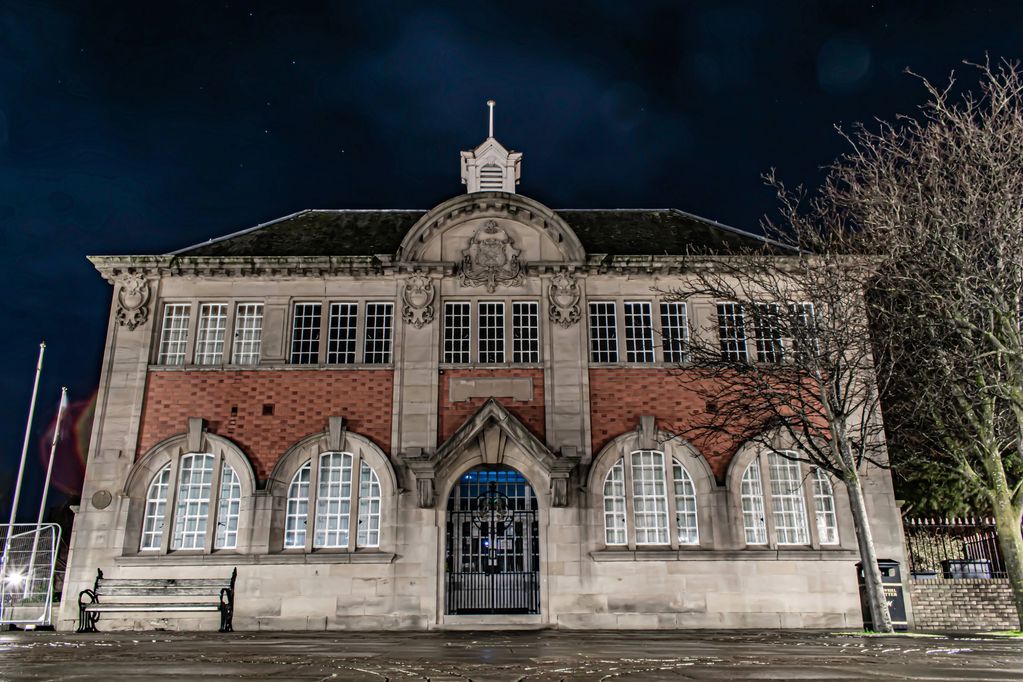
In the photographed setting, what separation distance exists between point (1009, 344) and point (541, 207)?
12.4 meters

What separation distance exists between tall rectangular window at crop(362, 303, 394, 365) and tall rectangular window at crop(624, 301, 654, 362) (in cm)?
687

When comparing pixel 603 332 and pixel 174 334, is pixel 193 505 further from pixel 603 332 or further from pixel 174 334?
pixel 603 332

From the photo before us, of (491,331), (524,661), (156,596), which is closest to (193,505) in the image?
(156,596)

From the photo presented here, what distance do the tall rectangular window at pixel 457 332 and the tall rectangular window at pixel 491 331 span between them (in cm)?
40

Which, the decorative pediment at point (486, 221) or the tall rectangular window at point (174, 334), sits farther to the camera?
the decorative pediment at point (486, 221)

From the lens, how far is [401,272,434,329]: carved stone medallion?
2153 centimetres

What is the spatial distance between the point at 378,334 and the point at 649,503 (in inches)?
352

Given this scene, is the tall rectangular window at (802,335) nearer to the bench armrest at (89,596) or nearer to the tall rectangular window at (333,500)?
the tall rectangular window at (333,500)

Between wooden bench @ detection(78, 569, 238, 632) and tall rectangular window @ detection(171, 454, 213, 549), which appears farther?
tall rectangular window @ detection(171, 454, 213, 549)

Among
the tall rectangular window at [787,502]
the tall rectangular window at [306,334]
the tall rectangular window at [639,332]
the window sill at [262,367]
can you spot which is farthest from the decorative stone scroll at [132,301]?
the tall rectangular window at [787,502]

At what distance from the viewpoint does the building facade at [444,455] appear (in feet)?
63.6

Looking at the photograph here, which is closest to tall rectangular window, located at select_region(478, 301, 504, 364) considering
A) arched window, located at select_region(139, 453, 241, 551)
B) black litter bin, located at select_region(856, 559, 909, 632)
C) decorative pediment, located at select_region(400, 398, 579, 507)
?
decorative pediment, located at select_region(400, 398, 579, 507)

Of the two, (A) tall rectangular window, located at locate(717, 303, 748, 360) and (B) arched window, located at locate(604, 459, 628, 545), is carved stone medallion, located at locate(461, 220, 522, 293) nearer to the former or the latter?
(A) tall rectangular window, located at locate(717, 303, 748, 360)

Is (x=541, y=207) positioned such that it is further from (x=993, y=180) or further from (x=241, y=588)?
(x=241, y=588)
